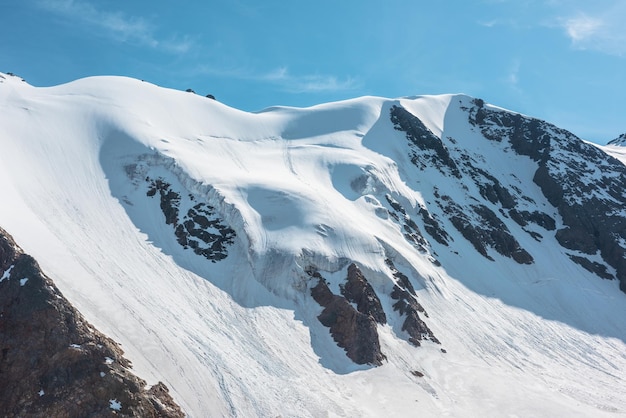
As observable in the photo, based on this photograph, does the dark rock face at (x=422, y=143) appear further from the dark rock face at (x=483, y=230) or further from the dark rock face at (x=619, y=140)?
the dark rock face at (x=619, y=140)

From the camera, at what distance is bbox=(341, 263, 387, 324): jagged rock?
3678 cm

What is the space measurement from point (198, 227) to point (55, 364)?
19.8 metres

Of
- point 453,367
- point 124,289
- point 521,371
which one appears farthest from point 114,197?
point 521,371

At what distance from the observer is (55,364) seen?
2178cm

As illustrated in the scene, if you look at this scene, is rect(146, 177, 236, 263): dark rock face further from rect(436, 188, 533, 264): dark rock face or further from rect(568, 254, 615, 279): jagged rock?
rect(568, 254, 615, 279): jagged rock

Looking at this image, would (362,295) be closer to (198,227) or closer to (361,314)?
(361,314)

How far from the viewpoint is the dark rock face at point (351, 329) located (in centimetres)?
3312

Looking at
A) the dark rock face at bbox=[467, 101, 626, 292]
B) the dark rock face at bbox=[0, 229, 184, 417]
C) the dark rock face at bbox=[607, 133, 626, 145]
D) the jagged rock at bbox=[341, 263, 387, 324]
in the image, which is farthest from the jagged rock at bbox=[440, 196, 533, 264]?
the dark rock face at bbox=[607, 133, 626, 145]

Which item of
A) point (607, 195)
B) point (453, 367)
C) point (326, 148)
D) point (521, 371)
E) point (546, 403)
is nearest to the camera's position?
point (546, 403)

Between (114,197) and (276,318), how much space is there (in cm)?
1809

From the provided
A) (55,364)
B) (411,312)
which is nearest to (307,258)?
(411,312)

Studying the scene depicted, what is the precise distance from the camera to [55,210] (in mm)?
36562

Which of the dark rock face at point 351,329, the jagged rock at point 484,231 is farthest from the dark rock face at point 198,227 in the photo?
the jagged rock at point 484,231

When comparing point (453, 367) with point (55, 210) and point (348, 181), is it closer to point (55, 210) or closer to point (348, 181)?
point (348, 181)
